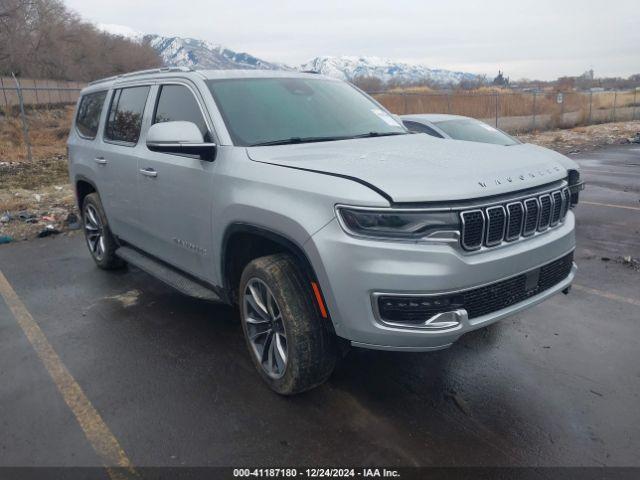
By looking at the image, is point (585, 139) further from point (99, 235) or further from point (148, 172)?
point (148, 172)

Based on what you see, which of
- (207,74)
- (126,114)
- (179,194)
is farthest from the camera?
(126,114)

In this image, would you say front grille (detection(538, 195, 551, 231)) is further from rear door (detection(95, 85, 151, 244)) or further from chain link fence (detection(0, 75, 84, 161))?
chain link fence (detection(0, 75, 84, 161))

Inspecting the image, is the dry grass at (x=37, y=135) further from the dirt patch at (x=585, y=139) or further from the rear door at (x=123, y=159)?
the dirt patch at (x=585, y=139)

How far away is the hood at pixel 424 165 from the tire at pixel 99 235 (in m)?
2.81

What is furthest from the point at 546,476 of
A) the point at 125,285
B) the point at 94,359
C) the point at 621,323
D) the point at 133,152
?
the point at 125,285

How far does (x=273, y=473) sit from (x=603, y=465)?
5.45 feet

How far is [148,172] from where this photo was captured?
439 cm

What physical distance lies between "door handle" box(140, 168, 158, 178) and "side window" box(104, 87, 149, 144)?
15.4 inches

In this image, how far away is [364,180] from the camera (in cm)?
287

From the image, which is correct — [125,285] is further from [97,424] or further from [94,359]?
[97,424]

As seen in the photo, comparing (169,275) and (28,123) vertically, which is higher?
(28,123)

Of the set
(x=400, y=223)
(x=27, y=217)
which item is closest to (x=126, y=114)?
(x=400, y=223)

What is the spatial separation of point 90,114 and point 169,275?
2.46 metres

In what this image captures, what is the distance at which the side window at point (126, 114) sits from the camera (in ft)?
15.6
